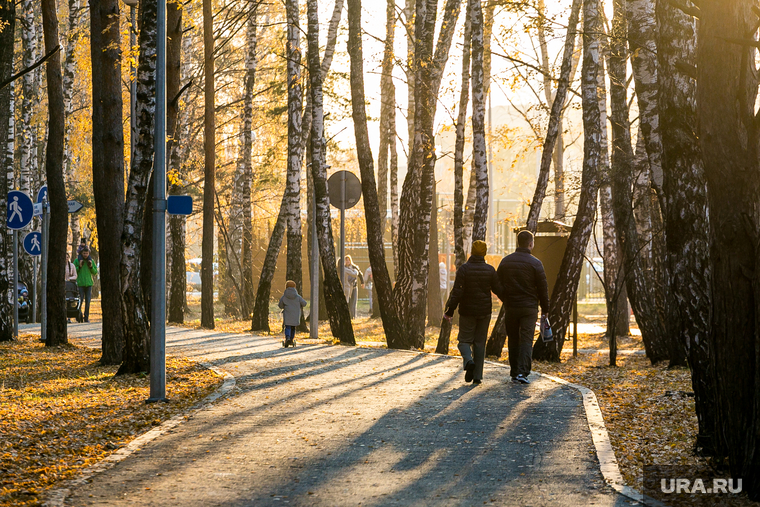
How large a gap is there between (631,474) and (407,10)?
22.9 m

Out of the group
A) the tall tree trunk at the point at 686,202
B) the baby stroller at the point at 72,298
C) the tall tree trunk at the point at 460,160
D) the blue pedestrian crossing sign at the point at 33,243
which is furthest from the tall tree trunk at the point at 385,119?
the tall tree trunk at the point at 686,202

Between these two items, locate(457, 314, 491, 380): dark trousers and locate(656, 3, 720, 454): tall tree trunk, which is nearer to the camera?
locate(656, 3, 720, 454): tall tree trunk

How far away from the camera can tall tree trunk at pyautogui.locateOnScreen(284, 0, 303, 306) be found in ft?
67.8

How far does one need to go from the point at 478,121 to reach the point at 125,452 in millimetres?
10802

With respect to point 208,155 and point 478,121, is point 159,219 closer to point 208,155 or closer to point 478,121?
point 478,121

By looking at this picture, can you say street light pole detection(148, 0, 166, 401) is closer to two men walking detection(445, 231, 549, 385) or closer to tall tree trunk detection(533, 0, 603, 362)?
two men walking detection(445, 231, 549, 385)

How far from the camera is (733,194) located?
6.08m

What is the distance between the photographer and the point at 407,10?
27.7 meters

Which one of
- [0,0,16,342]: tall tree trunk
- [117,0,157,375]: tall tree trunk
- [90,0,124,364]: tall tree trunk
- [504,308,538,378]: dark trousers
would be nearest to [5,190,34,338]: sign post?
[0,0,16,342]: tall tree trunk

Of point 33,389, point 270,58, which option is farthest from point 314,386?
point 270,58

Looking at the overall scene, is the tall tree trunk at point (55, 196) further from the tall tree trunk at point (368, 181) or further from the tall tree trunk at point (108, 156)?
the tall tree trunk at point (368, 181)

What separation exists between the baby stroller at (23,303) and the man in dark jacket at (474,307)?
15733mm

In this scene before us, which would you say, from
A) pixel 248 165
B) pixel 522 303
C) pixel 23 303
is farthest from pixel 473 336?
pixel 23 303

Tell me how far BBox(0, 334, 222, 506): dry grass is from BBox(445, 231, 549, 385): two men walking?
3.18 m
